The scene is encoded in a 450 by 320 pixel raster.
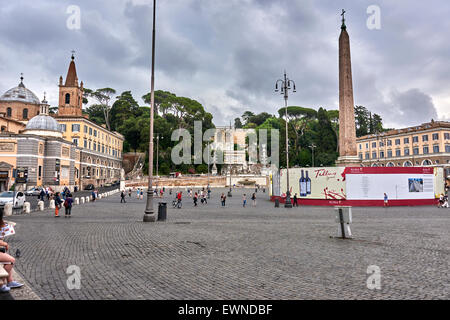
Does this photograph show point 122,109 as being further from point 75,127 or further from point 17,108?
point 75,127

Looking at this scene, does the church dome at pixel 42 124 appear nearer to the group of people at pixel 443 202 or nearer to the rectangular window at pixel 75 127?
the rectangular window at pixel 75 127

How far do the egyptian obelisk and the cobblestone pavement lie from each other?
1633cm

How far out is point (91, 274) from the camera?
5.87 m

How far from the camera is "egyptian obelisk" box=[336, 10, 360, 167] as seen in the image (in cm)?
2634

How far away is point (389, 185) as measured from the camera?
25891 mm

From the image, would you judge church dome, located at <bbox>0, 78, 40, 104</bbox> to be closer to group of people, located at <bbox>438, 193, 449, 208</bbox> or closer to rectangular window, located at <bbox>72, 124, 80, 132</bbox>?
rectangular window, located at <bbox>72, 124, 80, 132</bbox>

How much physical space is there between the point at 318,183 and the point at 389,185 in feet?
19.7

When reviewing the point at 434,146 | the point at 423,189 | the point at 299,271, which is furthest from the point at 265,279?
the point at 434,146

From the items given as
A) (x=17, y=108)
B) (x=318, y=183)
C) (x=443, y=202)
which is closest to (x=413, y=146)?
(x=443, y=202)

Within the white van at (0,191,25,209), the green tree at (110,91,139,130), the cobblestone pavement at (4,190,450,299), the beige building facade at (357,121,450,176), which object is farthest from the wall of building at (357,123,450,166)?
the green tree at (110,91,139,130)

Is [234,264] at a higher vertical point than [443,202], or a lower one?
lower
